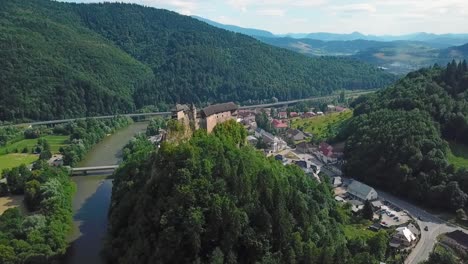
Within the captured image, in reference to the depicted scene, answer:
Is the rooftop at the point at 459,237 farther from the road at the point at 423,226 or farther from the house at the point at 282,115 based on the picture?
the house at the point at 282,115

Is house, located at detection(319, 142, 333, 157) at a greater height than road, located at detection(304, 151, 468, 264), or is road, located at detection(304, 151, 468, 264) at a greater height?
road, located at detection(304, 151, 468, 264)

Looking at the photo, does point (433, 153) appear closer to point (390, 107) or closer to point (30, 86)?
point (390, 107)

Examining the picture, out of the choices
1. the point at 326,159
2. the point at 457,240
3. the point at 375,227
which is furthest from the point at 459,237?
the point at 326,159

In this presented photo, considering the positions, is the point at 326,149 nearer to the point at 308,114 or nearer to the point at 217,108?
the point at 217,108

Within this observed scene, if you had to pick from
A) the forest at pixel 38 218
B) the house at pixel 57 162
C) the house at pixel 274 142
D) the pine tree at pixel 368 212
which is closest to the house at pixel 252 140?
the house at pixel 274 142

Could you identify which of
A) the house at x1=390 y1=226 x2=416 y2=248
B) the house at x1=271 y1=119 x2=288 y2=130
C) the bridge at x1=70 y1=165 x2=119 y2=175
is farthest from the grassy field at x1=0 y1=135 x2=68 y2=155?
the house at x1=390 y1=226 x2=416 y2=248

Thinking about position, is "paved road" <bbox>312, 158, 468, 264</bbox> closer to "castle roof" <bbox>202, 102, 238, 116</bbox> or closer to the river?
"castle roof" <bbox>202, 102, 238, 116</bbox>

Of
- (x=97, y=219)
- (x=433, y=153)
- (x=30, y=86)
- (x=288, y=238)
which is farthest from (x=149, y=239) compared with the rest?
(x=30, y=86)
